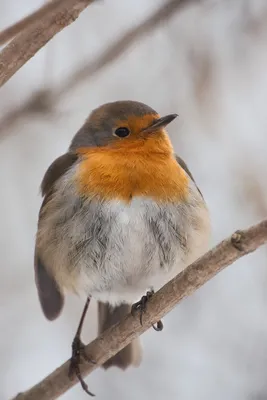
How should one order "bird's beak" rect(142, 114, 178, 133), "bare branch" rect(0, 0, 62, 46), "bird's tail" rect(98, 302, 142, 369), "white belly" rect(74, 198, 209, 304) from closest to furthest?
"bare branch" rect(0, 0, 62, 46), "white belly" rect(74, 198, 209, 304), "bird's beak" rect(142, 114, 178, 133), "bird's tail" rect(98, 302, 142, 369)

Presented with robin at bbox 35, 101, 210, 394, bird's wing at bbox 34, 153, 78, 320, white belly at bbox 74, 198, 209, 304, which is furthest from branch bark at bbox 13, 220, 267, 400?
bird's wing at bbox 34, 153, 78, 320

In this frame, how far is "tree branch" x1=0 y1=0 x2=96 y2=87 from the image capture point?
1.72m

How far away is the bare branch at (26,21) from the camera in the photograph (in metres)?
1.47

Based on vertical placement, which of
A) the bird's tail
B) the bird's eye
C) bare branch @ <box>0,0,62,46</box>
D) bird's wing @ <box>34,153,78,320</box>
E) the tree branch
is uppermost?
bare branch @ <box>0,0,62,46</box>

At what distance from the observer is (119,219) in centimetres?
292

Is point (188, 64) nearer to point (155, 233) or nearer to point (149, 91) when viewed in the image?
point (149, 91)

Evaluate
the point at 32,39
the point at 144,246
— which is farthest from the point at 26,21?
the point at 144,246

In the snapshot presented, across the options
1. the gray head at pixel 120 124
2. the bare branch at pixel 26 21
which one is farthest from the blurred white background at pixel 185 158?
the bare branch at pixel 26 21

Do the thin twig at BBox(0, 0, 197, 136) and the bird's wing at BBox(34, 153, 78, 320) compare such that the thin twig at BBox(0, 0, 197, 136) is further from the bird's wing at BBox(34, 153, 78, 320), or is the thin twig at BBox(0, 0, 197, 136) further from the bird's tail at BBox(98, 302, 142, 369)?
the bird's tail at BBox(98, 302, 142, 369)

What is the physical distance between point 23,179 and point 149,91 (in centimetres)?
118

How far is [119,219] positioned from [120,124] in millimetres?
604

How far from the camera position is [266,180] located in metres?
3.61

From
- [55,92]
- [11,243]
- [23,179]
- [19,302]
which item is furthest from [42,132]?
[55,92]

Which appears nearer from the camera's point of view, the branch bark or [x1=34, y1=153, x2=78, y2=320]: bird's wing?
the branch bark
